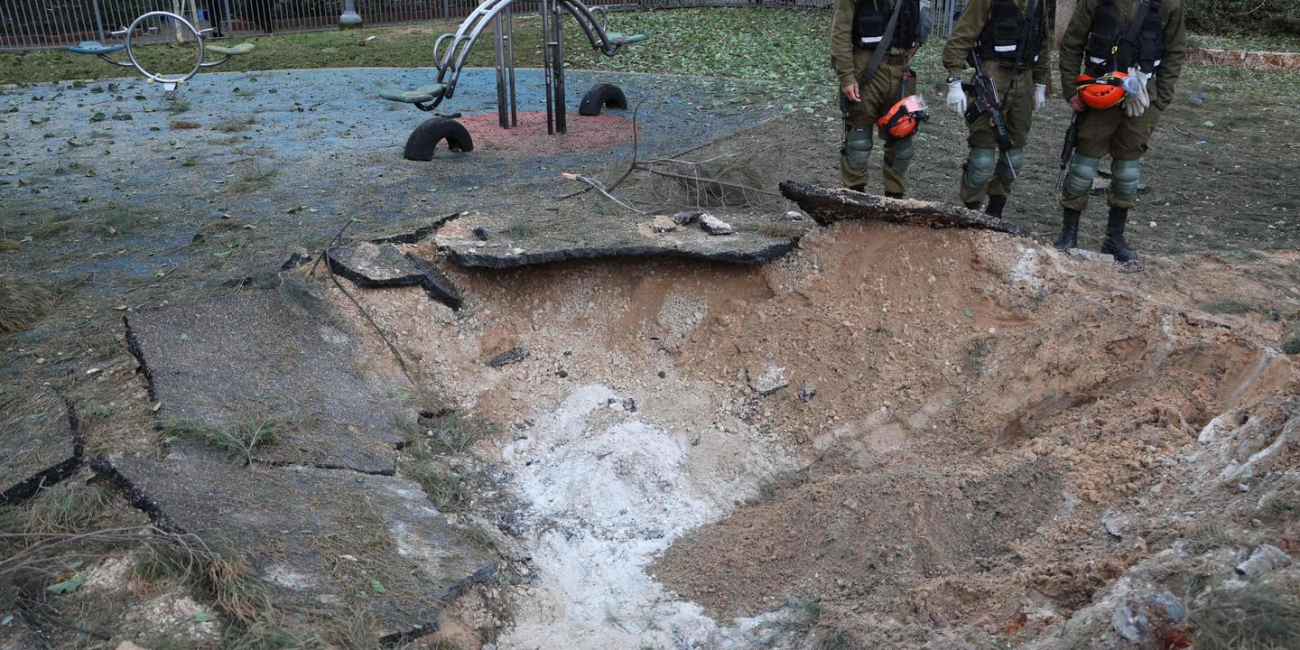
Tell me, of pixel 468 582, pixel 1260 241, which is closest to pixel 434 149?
pixel 468 582

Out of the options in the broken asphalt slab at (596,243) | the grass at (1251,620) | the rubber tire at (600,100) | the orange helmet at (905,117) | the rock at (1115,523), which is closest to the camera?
the grass at (1251,620)

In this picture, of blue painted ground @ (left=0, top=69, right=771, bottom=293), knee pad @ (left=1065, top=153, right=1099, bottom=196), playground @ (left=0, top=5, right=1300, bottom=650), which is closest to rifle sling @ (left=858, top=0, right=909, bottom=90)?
playground @ (left=0, top=5, right=1300, bottom=650)

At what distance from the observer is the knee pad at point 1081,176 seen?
186 inches

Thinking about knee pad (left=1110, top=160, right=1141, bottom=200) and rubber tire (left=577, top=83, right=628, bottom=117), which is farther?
rubber tire (left=577, top=83, right=628, bottom=117)

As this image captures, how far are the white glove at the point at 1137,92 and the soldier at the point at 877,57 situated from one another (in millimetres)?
978

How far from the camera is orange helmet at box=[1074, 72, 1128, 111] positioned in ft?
14.6

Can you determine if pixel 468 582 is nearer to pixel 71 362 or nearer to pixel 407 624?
pixel 407 624

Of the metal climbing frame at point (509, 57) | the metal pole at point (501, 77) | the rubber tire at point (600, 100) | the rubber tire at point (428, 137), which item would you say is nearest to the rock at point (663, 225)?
the rubber tire at point (428, 137)

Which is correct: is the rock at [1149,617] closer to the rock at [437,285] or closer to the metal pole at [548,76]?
the rock at [437,285]

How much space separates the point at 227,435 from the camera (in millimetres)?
3105

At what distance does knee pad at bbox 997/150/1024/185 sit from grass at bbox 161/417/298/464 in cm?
383

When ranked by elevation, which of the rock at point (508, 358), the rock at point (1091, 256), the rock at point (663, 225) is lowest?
the rock at point (508, 358)

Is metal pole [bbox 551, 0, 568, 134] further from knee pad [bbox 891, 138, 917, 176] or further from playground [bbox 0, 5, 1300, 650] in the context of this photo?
knee pad [bbox 891, 138, 917, 176]

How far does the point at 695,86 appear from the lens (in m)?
9.99
